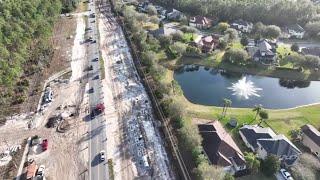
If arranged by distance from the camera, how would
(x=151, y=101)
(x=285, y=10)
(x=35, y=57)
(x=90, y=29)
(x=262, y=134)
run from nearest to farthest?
1. (x=262, y=134)
2. (x=151, y=101)
3. (x=35, y=57)
4. (x=90, y=29)
5. (x=285, y=10)

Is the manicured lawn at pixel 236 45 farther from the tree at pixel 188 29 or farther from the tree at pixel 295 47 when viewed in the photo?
the tree at pixel 295 47

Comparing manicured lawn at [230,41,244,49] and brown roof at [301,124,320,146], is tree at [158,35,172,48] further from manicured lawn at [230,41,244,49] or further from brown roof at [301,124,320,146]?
brown roof at [301,124,320,146]

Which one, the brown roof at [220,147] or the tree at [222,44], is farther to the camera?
the tree at [222,44]

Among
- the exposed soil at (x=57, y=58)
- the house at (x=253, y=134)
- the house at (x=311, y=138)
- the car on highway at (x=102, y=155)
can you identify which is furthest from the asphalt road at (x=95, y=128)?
the house at (x=311, y=138)

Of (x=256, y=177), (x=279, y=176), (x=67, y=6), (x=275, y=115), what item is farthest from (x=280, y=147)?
(x=67, y=6)

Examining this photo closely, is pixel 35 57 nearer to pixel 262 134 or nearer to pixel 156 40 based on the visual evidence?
pixel 156 40

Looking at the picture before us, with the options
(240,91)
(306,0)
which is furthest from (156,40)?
(306,0)

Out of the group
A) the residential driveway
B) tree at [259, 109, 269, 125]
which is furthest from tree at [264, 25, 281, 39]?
the residential driveway
